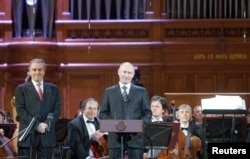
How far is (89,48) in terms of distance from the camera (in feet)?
42.2

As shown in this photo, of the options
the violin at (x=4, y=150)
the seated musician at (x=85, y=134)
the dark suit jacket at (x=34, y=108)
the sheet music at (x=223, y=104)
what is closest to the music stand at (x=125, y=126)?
the dark suit jacket at (x=34, y=108)

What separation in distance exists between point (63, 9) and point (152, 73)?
2172 mm

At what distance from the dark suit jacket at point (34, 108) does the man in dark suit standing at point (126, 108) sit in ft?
2.02

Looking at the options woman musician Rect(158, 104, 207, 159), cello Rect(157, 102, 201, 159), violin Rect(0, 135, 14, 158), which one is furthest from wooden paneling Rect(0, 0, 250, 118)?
violin Rect(0, 135, 14, 158)

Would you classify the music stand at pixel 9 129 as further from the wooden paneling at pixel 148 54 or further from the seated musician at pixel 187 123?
the wooden paneling at pixel 148 54

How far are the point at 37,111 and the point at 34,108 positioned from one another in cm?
5

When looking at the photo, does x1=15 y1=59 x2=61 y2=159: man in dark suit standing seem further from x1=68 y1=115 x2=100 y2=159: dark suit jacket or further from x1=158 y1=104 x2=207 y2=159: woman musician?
x1=158 y1=104 x2=207 y2=159: woman musician

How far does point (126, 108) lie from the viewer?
707cm

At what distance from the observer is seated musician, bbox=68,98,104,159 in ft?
26.3

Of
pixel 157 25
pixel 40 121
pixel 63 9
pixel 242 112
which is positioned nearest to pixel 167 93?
pixel 157 25

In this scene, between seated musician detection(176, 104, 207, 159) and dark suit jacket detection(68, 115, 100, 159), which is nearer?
dark suit jacket detection(68, 115, 100, 159)

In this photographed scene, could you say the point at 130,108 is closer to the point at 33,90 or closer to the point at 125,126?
the point at 125,126

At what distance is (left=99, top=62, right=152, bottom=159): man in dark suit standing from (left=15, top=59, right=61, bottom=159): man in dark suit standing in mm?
613

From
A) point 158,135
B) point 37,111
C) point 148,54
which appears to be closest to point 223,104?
point 158,135
